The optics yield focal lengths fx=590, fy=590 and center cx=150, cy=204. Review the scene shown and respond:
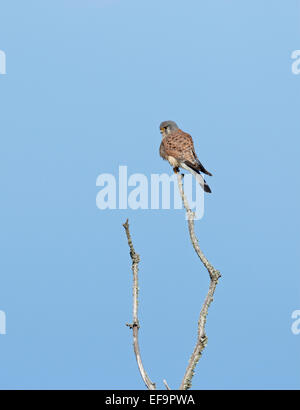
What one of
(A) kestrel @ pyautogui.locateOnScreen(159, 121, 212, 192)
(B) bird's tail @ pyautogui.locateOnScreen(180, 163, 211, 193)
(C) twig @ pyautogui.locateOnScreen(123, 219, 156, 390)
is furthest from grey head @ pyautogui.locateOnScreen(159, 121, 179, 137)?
(C) twig @ pyautogui.locateOnScreen(123, 219, 156, 390)

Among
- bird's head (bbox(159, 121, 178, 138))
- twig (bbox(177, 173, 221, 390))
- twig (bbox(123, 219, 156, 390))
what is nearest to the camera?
twig (bbox(123, 219, 156, 390))

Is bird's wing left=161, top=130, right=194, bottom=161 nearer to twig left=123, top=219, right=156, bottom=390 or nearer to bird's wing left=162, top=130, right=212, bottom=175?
bird's wing left=162, top=130, right=212, bottom=175

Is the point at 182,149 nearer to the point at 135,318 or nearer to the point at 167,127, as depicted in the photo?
the point at 167,127

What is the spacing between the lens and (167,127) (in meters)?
8.36

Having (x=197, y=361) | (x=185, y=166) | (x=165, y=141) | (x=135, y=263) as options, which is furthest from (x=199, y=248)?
(x=165, y=141)

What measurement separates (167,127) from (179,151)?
59cm

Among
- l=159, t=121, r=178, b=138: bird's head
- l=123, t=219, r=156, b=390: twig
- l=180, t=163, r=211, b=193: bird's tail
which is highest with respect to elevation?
l=159, t=121, r=178, b=138: bird's head

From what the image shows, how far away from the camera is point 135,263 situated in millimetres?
6250

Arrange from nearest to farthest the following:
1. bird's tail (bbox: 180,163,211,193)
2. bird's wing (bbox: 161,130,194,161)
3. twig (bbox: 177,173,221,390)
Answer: twig (bbox: 177,173,221,390) < bird's tail (bbox: 180,163,211,193) < bird's wing (bbox: 161,130,194,161)

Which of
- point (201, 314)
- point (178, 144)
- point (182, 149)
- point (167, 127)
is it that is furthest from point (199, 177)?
point (201, 314)

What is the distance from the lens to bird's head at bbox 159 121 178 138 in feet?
27.4

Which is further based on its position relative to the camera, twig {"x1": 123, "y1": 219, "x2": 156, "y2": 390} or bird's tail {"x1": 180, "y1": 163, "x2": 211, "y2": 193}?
bird's tail {"x1": 180, "y1": 163, "x2": 211, "y2": 193}
